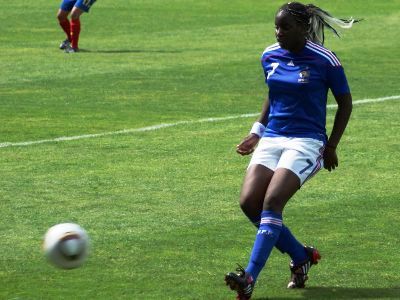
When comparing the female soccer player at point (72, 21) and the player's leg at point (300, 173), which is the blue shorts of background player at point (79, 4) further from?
the player's leg at point (300, 173)

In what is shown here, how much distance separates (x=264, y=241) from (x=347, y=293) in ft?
2.58

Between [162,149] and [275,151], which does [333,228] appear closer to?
[275,151]

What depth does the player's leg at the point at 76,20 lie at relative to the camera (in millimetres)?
24875

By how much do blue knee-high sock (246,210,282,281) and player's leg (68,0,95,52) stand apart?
16.2 metres

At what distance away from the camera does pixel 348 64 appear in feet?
74.8

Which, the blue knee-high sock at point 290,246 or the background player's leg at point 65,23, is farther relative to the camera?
the background player's leg at point 65,23

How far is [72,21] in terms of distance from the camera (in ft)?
82.3

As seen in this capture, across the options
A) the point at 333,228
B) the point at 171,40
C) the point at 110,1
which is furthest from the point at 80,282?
the point at 110,1

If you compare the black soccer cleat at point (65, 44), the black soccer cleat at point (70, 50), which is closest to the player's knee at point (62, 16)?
the black soccer cleat at point (65, 44)

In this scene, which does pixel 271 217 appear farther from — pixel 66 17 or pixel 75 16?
pixel 66 17

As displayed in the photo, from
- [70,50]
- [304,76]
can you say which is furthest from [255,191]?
[70,50]

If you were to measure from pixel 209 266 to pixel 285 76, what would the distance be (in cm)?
166

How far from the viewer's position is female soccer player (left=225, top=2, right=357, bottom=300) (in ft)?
30.5

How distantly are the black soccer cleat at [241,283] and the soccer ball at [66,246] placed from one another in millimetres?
990
